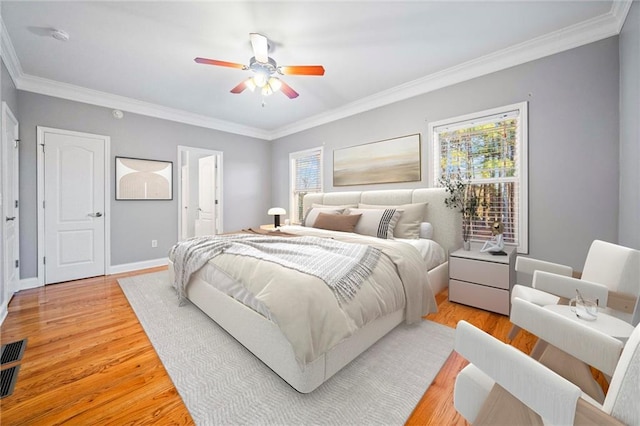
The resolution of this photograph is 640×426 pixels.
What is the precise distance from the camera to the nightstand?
2.41 m

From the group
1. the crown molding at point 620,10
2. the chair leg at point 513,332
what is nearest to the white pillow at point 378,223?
the chair leg at point 513,332

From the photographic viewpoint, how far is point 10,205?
2873mm

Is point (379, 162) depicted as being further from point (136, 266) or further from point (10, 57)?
point (10, 57)

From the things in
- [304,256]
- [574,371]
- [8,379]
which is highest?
[304,256]

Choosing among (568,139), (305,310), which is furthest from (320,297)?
(568,139)

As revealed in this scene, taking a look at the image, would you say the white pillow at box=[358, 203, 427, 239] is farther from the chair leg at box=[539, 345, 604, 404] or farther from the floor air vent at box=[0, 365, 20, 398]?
the floor air vent at box=[0, 365, 20, 398]

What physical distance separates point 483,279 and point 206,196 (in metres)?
5.20

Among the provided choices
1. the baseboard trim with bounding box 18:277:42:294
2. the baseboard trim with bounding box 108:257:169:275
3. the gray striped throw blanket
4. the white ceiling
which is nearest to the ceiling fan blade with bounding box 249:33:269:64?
the white ceiling

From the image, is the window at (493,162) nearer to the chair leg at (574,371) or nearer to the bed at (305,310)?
the bed at (305,310)

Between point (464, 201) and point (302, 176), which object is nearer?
point (464, 201)

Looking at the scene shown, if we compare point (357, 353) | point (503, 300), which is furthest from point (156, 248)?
point (503, 300)

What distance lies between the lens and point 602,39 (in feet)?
7.62

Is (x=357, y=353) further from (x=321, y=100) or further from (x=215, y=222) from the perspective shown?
(x=215, y=222)

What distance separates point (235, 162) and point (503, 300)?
16.6 feet
